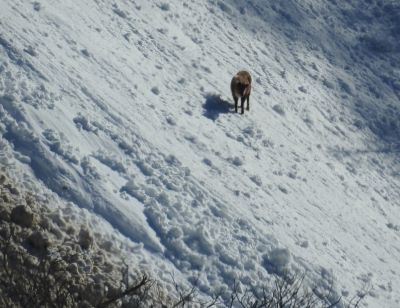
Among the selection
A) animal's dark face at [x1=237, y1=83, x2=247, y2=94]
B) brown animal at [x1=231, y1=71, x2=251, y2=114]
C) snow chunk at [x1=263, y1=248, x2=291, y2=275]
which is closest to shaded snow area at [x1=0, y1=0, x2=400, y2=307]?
snow chunk at [x1=263, y1=248, x2=291, y2=275]

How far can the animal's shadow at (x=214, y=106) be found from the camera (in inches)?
510

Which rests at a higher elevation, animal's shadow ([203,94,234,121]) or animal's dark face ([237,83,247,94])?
animal's dark face ([237,83,247,94])

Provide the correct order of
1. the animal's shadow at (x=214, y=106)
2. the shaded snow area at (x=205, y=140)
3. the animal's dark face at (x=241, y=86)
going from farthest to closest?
1. the animal's dark face at (x=241, y=86)
2. the animal's shadow at (x=214, y=106)
3. the shaded snow area at (x=205, y=140)

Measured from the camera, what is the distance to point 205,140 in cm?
1192

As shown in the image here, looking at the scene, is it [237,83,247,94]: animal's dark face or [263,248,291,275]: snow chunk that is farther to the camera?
[237,83,247,94]: animal's dark face

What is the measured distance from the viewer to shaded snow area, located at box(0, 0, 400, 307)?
874cm

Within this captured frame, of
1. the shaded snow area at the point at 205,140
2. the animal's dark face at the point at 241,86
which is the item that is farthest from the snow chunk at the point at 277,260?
the animal's dark face at the point at 241,86

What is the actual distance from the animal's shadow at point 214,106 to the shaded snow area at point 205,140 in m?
0.04

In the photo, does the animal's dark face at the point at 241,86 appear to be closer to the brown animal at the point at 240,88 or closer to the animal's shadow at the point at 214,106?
the brown animal at the point at 240,88

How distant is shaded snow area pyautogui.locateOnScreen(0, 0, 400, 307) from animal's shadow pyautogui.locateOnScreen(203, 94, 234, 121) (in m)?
0.04

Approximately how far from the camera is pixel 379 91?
62.2ft

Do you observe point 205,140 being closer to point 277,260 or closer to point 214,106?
point 214,106

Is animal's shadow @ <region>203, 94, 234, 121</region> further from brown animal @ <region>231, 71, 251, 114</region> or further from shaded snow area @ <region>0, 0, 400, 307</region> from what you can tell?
brown animal @ <region>231, 71, 251, 114</region>

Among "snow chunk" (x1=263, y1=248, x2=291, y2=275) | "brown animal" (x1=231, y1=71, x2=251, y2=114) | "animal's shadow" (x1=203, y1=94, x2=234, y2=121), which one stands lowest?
"snow chunk" (x1=263, y1=248, x2=291, y2=275)
